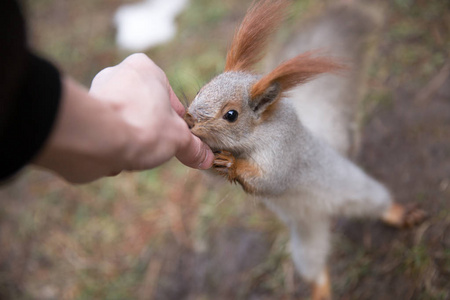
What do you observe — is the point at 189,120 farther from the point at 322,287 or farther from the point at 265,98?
the point at 322,287

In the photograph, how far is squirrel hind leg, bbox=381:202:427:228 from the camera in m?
1.84

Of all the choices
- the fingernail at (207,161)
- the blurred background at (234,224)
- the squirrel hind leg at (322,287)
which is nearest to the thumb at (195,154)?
the fingernail at (207,161)

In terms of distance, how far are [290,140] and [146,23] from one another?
104 inches

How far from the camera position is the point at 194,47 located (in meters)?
Result: 3.24

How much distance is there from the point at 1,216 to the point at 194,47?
2.04m

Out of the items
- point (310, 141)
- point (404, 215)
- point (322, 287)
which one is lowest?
point (322, 287)

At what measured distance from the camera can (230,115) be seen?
1283mm

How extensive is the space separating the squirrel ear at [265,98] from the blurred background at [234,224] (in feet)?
1.64

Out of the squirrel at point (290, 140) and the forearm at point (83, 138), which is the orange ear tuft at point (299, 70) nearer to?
the squirrel at point (290, 140)

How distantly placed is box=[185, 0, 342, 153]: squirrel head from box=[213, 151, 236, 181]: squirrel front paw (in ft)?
0.09

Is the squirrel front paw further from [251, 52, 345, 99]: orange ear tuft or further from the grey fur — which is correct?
[251, 52, 345, 99]: orange ear tuft

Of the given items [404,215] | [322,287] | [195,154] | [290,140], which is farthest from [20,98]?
[404,215]

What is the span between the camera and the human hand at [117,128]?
694mm

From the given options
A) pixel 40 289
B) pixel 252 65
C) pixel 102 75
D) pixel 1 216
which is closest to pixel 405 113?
pixel 252 65
